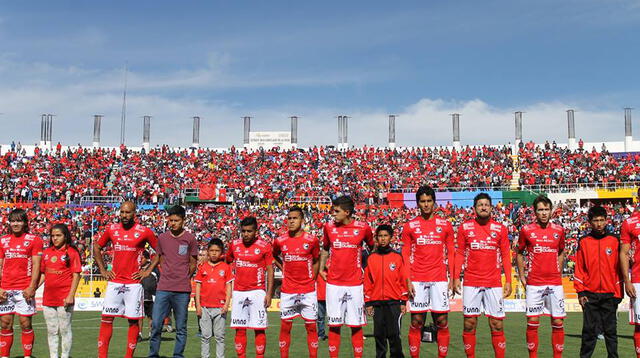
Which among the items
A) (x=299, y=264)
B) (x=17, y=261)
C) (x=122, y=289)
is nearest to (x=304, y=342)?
(x=299, y=264)

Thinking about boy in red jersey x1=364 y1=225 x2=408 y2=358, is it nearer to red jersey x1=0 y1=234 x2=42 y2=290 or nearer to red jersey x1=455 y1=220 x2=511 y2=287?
red jersey x1=455 y1=220 x2=511 y2=287

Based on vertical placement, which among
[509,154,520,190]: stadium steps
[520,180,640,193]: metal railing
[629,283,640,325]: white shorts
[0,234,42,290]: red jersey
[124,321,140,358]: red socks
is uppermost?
[509,154,520,190]: stadium steps

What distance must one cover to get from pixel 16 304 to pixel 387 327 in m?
6.37

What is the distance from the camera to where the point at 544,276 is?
9.86 meters

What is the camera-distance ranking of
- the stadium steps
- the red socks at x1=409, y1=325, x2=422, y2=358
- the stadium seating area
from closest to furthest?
the red socks at x1=409, y1=325, x2=422, y2=358
the stadium seating area
the stadium steps

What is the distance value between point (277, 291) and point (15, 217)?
16.8 metres

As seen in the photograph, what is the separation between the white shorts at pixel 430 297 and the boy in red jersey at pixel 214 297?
323cm

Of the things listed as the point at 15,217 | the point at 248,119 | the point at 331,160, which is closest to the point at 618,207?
the point at 331,160

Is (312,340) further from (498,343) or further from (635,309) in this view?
(635,309)

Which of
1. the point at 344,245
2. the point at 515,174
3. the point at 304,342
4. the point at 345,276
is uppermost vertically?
the point at 515,174

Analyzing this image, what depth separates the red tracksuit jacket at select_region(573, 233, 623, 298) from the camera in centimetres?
985

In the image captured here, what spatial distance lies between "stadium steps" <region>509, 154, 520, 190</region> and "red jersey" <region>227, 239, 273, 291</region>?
1512 inches

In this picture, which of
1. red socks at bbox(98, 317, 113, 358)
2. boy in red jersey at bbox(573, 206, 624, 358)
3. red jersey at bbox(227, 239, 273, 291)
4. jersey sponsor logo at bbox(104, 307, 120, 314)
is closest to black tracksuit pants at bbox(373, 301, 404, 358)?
red jersey at bbox(227, 239, 273, 291)

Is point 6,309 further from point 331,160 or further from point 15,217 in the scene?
point 331,160
